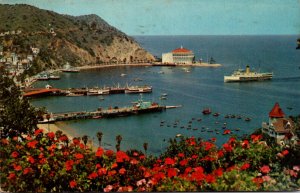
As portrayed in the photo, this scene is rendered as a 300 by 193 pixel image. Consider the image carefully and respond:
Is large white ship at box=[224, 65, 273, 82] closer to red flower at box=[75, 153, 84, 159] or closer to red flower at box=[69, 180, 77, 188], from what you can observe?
red flower at box=[75, 153, 84, 159]

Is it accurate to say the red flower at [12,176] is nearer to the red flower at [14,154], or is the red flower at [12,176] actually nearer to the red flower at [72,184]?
the red flower at [14,154]

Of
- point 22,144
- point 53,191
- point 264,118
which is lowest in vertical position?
point 264,118

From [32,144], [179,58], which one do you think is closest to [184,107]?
[32,144]

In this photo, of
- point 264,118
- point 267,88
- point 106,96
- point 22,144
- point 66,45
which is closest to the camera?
point 22,144

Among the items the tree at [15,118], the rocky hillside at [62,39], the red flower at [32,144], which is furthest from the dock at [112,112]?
the rocky hillside at [62,39]

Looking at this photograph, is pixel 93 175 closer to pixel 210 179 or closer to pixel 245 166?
pixel 210 179

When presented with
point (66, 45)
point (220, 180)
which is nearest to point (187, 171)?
point (220, 180)

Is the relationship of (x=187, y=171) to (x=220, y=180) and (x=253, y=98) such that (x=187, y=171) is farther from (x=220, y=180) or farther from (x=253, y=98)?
(x=253, y=98)
